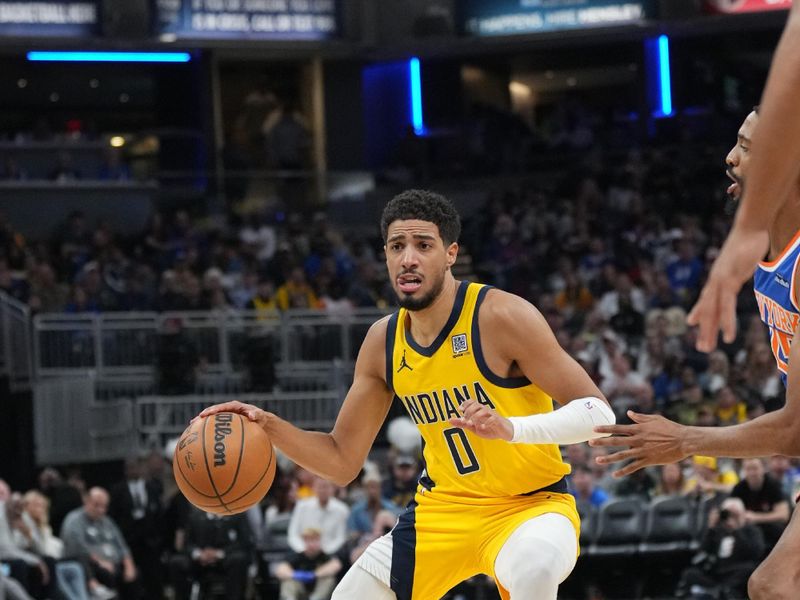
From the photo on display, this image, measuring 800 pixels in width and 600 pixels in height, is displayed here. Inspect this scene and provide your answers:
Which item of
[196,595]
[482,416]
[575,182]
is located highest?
[575,182]

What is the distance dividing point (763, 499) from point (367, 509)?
3.05 m

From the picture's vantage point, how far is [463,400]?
17.1ft

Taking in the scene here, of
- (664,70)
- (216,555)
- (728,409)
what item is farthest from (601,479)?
(664,70)

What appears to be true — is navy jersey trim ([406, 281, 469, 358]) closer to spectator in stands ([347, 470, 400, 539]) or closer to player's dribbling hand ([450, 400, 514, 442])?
player's dribbling hand ([450, 400, 514, 442])

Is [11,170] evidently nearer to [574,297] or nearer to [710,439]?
[574,297]

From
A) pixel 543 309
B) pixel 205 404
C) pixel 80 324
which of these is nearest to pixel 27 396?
pixel 80 324

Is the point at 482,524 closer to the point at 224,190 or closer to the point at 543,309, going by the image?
the point at 543,309

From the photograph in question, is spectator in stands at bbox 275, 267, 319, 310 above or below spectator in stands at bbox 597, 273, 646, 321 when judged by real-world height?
above

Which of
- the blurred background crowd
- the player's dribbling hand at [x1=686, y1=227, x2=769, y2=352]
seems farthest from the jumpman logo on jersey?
the player's dribbling hand at [x1=686, y1=227, x2=769, y2=352]

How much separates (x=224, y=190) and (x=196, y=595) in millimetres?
9254

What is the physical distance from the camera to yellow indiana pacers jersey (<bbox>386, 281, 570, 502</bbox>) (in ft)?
17.1

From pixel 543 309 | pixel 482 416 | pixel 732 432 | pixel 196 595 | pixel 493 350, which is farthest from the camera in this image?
pixel 543 309

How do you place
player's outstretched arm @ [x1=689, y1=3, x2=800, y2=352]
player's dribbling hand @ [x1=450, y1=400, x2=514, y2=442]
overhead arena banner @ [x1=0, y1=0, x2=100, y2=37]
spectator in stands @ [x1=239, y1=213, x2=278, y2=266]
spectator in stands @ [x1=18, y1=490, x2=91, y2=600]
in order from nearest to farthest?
player's outstretched arm @ [x1=689, y1=3, x2=800, y2=352] → player's dribbling hand @ [x1=450, y1=400, x2=514, y2=442] → spectator in stands @ [x1=18, y1=490, x2=91, y2=600] → spectator in stands @ [x1=239, y1=213, x2=278, y2=266] → overhead arena banner @ [x1=0, y1=0, x2=100, y2=37]

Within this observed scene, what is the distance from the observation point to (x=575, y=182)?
20.8 m
